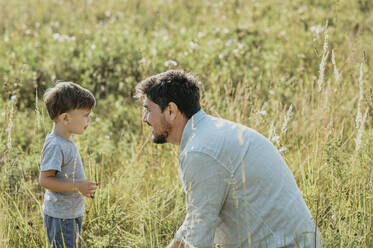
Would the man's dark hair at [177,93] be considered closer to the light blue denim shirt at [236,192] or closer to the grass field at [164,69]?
the light blue denim shirt at [236,192]

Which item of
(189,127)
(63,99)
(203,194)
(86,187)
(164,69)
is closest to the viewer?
(203,194)

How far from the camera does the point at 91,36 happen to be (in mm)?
7324

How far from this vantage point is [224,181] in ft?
7.51

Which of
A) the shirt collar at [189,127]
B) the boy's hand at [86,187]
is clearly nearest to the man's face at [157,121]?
the shirt collar at [189,127]

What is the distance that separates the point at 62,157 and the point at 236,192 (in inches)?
43.0

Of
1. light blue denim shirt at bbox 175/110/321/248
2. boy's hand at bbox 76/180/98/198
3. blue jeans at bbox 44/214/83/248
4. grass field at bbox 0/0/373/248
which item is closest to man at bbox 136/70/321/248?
light blue denim shirt at bbox 175/110/321/248

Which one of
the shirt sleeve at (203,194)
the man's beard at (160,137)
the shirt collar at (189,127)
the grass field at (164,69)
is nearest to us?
the shirt sleeve at (203,194)

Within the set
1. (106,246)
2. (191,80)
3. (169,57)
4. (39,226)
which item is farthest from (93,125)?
(191,80)

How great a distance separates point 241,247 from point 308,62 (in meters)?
4.12

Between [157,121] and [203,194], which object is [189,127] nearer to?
[157,121]

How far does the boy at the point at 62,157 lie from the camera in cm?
277

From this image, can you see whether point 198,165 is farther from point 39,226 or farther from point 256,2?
point 256,2

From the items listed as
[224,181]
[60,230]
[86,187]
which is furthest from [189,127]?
[60,230]

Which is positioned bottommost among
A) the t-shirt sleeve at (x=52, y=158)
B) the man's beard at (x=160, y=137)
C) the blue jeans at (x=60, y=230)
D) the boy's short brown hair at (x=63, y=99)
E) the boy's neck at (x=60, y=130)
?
the blue jeans at (x=60, y=230)
